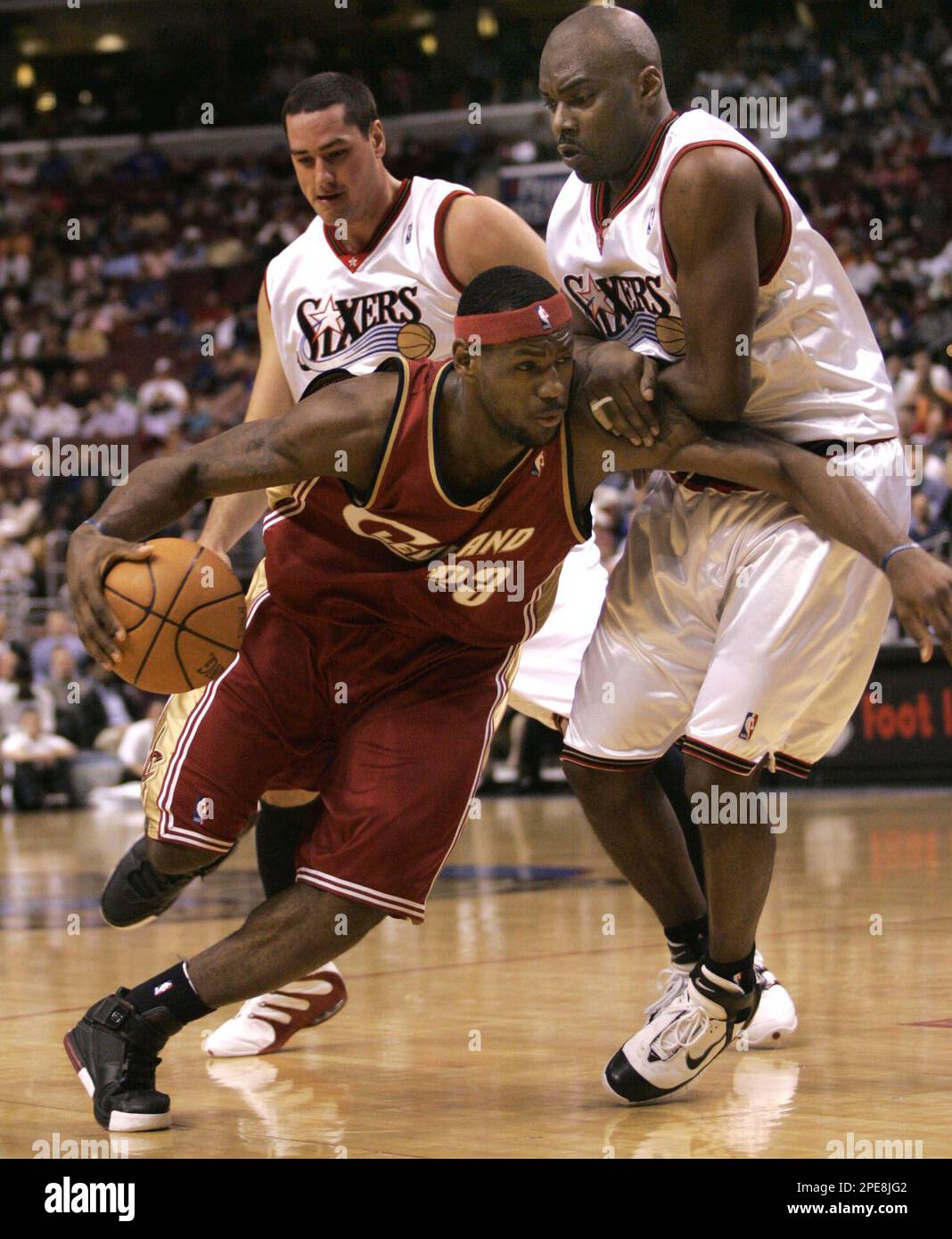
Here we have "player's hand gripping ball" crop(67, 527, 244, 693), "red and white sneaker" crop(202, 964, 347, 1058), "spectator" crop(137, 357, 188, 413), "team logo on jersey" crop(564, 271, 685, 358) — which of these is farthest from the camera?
"spectator" crop(137, 357, 188, 413)

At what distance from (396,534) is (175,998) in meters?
1.03

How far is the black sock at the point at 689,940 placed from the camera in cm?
411

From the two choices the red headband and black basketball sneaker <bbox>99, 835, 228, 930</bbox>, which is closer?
the red headband

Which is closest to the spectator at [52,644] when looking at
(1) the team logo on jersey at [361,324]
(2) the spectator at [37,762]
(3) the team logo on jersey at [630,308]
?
(2) the spectator at [37,762]

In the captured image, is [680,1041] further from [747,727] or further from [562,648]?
[562,648]

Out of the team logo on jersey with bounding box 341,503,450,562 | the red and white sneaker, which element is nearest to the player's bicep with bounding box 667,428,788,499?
the team logo on jersey with bounding box 341,503,450,562

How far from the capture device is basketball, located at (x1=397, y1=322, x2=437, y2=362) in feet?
14.9

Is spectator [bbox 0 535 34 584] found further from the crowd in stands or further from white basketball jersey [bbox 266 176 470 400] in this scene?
white basketball jersey [bbox 266 176 470 400]

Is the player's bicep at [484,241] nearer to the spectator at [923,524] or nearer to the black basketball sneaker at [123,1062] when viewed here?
the black basketball sneaker at [123,1062]

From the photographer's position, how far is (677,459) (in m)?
3.69

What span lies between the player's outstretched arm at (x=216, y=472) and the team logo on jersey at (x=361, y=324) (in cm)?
102

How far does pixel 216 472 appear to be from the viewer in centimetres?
351

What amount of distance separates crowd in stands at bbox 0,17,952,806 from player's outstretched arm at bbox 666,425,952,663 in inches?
321
